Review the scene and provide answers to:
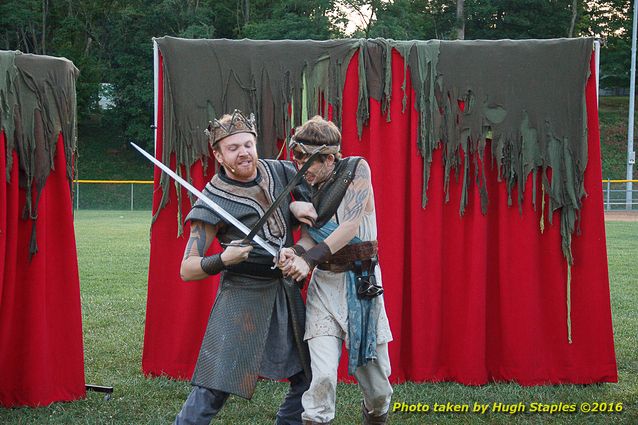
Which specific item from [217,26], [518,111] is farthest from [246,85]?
[217,26]

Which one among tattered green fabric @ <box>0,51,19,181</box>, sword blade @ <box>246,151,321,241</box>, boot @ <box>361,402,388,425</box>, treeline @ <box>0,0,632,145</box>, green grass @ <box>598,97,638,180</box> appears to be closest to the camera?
sword blade @ <box>246,151,321,241</box>

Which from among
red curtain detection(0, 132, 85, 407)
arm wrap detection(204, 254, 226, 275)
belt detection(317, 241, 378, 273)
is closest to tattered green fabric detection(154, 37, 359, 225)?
red curtain detection(0, 132, 85, 407)

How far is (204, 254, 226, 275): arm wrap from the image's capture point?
3.51 meters

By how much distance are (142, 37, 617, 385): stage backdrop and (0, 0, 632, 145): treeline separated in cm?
3042

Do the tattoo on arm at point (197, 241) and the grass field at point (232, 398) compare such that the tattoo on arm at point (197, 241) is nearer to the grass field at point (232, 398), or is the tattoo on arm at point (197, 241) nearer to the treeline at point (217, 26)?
the grass field at point (232, 398)

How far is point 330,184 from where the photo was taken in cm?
387

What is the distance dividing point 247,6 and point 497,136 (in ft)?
126

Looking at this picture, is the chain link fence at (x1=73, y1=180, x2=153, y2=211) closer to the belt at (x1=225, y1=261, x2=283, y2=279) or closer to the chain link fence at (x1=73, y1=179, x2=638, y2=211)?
the chain link fence at (x1=73, y1=179, x2=638, y2=211)

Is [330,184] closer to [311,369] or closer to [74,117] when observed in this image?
[311,369]

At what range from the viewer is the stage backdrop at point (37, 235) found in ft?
15.8

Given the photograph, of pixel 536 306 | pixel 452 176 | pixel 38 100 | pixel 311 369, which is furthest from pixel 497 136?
pixel 38 100

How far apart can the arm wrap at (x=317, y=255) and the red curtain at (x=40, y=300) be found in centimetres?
201

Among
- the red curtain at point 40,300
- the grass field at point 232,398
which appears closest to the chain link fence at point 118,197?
the grass field at point 232,398

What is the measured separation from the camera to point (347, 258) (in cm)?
387
